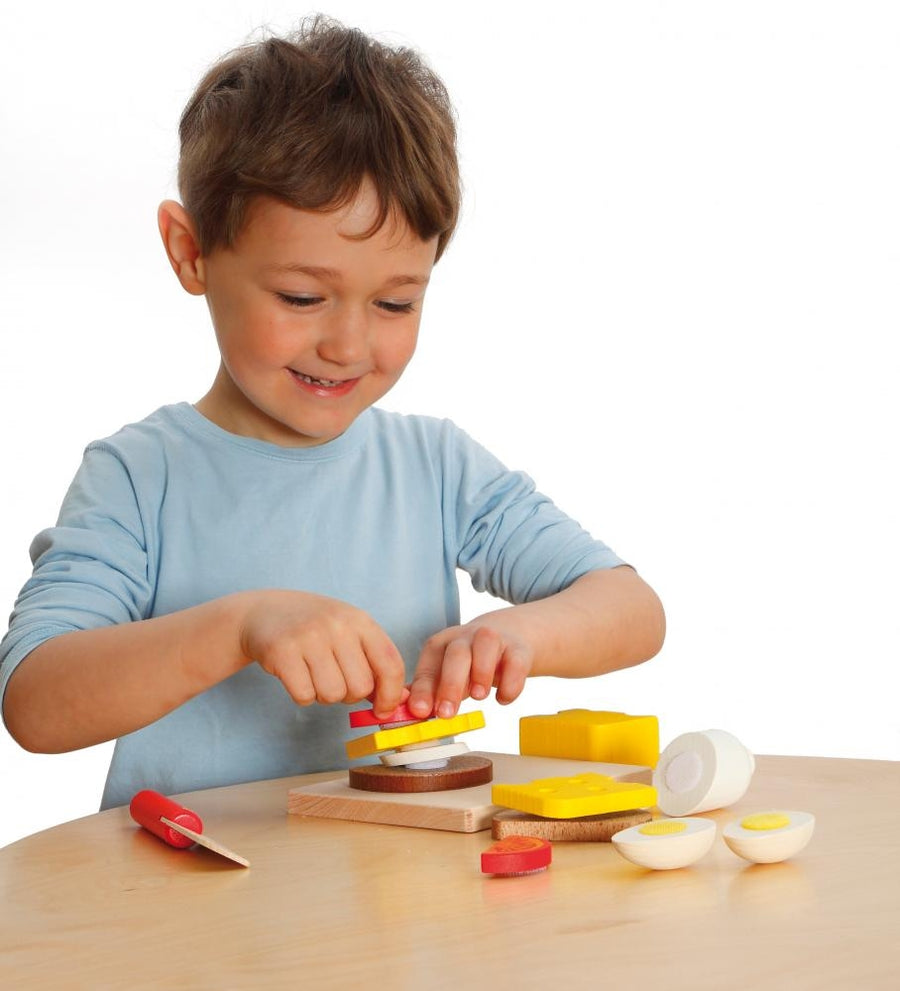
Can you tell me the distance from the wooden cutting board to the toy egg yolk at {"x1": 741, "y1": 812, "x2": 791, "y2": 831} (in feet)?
0.52

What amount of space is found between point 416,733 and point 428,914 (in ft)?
0.80

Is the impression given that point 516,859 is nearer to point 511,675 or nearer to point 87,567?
point 511,675

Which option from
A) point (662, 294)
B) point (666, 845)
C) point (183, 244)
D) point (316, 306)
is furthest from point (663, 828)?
point (662, 294)

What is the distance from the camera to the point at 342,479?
4.14ft

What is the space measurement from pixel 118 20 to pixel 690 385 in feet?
3.86

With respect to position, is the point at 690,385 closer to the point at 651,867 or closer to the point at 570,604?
the point at 570,604

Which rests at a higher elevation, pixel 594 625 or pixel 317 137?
pixel 317 137

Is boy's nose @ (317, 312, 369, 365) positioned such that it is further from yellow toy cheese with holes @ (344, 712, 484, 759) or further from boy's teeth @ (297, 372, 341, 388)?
yellow toy cheese with holes @ (344, 712, 484, 759)

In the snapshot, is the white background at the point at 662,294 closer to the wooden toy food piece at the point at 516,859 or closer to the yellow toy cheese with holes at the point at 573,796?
the yellow toy cheese with holes at the point at 573,796

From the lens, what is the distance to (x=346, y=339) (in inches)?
41.3

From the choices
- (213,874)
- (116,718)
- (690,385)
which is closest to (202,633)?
(116,718)

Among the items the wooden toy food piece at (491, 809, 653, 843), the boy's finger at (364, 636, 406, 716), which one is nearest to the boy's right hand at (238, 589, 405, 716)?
the boy's finger at (364, 636, 406, 716)

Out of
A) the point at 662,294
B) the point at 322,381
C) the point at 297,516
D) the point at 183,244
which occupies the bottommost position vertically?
the point at 297,516

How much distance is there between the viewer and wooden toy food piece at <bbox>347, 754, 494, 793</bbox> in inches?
33.7
